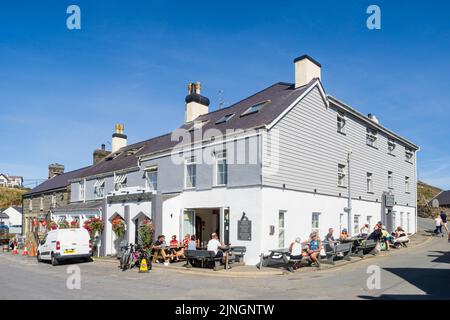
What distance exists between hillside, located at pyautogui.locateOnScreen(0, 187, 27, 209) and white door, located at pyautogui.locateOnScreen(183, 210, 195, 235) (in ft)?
208

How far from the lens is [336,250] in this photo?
16.4 m

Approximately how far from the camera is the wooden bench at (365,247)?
1883 centimetres

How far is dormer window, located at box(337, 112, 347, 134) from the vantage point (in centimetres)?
2345

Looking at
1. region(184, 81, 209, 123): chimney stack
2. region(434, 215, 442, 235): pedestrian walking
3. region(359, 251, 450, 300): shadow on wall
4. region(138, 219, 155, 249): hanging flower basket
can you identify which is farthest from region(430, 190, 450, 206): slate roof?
region(138, 219, 155, 249): hanging flower basket

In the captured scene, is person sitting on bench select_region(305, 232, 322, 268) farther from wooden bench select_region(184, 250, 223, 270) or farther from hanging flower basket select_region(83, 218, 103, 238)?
hanging flower basket select_region(83, 218, 103, 238)

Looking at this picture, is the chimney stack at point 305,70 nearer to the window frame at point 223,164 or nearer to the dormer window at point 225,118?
the dormer window at point 225,118

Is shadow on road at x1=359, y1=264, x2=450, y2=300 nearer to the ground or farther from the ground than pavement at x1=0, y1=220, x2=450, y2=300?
farther from the ground

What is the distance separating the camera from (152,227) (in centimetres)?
1970

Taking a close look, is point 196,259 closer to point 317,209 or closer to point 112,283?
point 112,283

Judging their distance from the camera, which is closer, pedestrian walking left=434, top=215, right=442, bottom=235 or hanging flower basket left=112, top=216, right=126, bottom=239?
hanging flower basket left=112, top=216, right=126, bottom=239

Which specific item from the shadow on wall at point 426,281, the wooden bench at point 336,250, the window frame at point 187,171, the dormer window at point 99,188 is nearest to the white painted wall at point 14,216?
the dormer window at point 99,188
